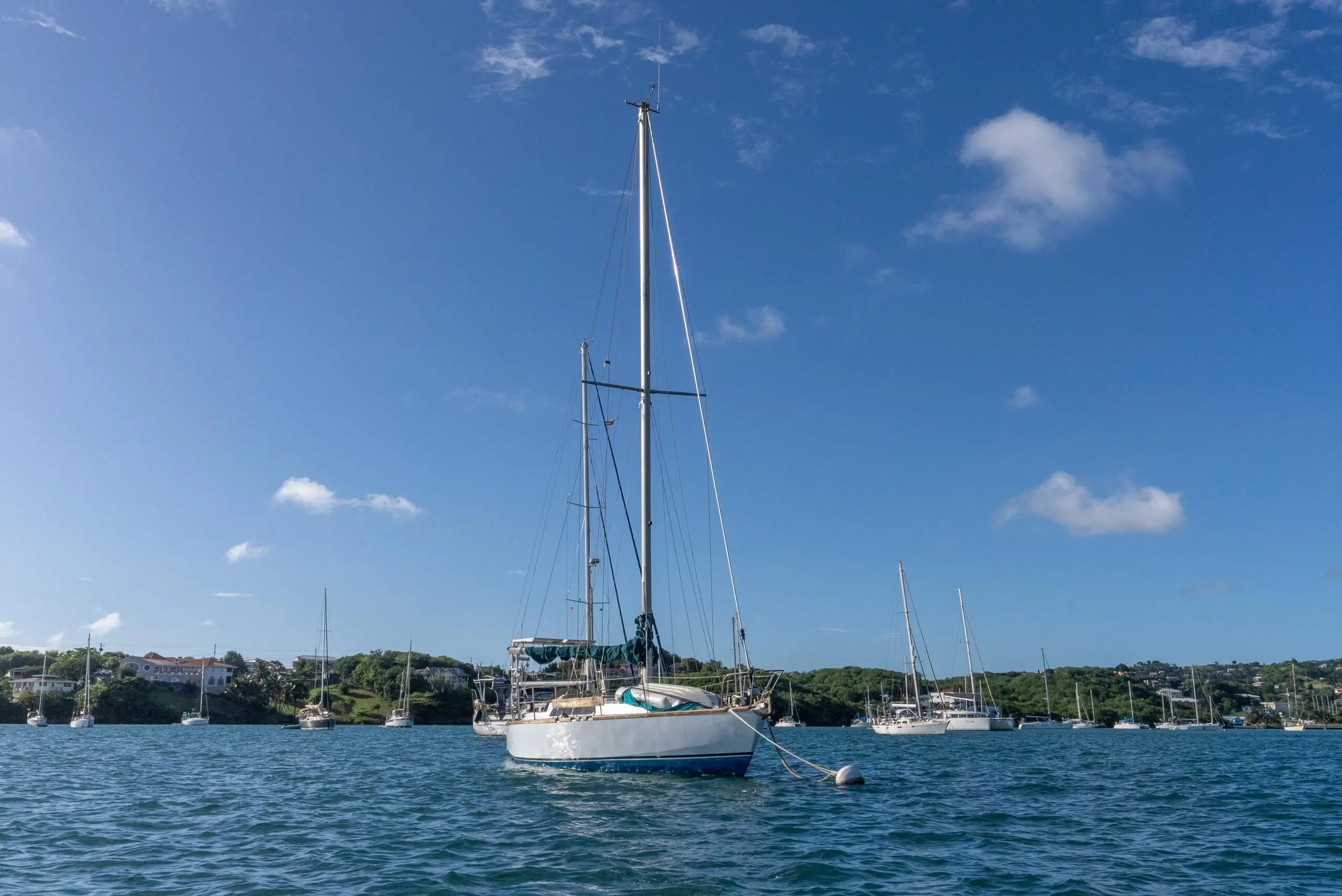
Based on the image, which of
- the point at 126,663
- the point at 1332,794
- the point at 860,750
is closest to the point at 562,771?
the point at 1332,794

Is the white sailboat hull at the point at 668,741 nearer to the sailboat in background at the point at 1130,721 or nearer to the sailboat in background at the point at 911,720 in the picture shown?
the sailboat in background at the point at 911,720

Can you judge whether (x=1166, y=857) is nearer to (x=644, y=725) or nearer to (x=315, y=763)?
(x=644, y=725)

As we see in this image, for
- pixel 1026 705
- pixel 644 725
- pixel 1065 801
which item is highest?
pixel 644 725

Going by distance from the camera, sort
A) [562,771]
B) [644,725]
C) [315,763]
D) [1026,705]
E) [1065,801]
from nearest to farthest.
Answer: [1065,801] < [644,725] < [562,771] < [315,763] < [1026,705]

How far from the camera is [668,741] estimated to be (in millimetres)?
28797

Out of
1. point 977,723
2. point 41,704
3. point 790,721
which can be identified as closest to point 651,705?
point 977,723

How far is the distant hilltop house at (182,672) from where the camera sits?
490ft

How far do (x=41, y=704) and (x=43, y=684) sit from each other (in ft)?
40.3

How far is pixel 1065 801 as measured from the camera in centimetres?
2725

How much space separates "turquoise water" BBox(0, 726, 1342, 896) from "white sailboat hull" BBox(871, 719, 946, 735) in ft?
203

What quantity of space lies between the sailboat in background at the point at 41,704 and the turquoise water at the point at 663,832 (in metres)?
89.4

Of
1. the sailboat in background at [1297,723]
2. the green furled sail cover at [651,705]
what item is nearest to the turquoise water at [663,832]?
the green furled sail cover at [651,705]

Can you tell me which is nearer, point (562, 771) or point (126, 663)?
point (562, 771)

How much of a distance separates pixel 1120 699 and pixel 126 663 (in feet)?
559
